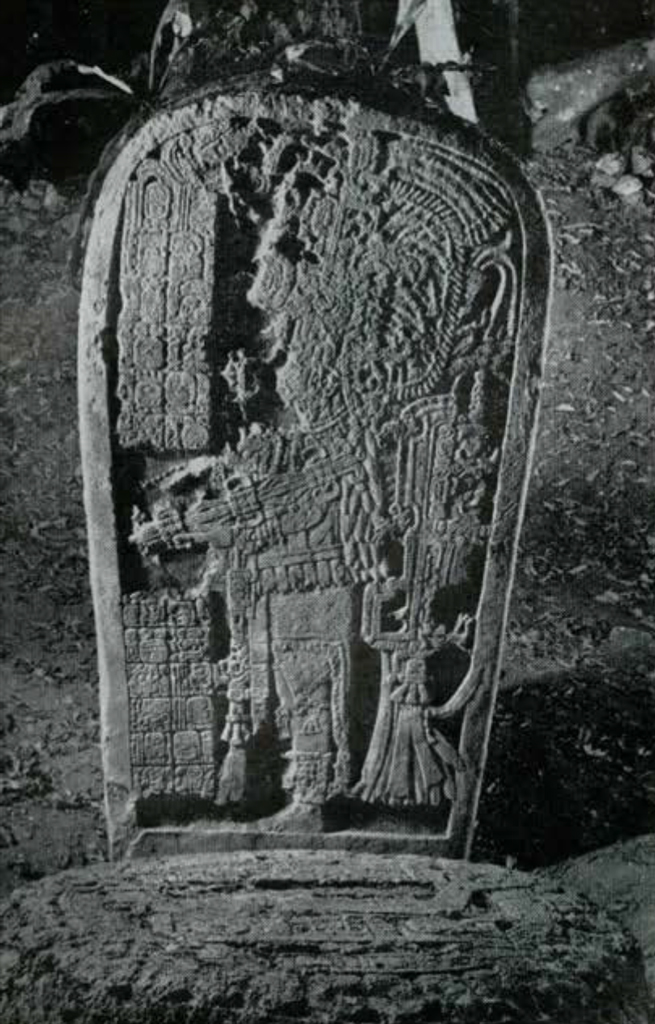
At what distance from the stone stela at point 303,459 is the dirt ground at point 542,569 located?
45cm

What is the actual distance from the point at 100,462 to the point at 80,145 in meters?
2.73

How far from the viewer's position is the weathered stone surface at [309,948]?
1673 millimetres

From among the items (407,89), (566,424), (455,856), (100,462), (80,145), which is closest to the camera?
(407,89)

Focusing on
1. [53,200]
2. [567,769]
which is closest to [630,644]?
[567,769]

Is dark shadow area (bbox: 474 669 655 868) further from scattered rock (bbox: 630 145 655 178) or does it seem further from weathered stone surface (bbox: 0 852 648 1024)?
scattered rock (bbox: 630 145 655 178)

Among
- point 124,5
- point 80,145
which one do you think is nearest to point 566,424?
point 80,145

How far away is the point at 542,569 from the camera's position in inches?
135

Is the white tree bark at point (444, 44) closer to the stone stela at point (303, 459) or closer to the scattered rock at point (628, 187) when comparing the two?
the scattered rock at point (628, 187)

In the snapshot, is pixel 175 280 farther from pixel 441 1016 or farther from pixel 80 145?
pixel 80 145

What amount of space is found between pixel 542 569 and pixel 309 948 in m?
1.89

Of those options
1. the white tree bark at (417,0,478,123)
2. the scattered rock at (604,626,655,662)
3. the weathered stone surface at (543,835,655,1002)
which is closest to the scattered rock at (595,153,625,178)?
the white tree bark at (417,0,478,123)

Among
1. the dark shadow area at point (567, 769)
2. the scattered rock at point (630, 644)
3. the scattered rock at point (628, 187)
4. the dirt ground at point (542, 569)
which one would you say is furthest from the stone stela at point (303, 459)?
the scattered rock at point (628, 187)

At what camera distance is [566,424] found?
3986 mm

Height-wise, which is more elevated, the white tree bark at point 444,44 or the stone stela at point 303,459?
the white tree bark at point 444,44
